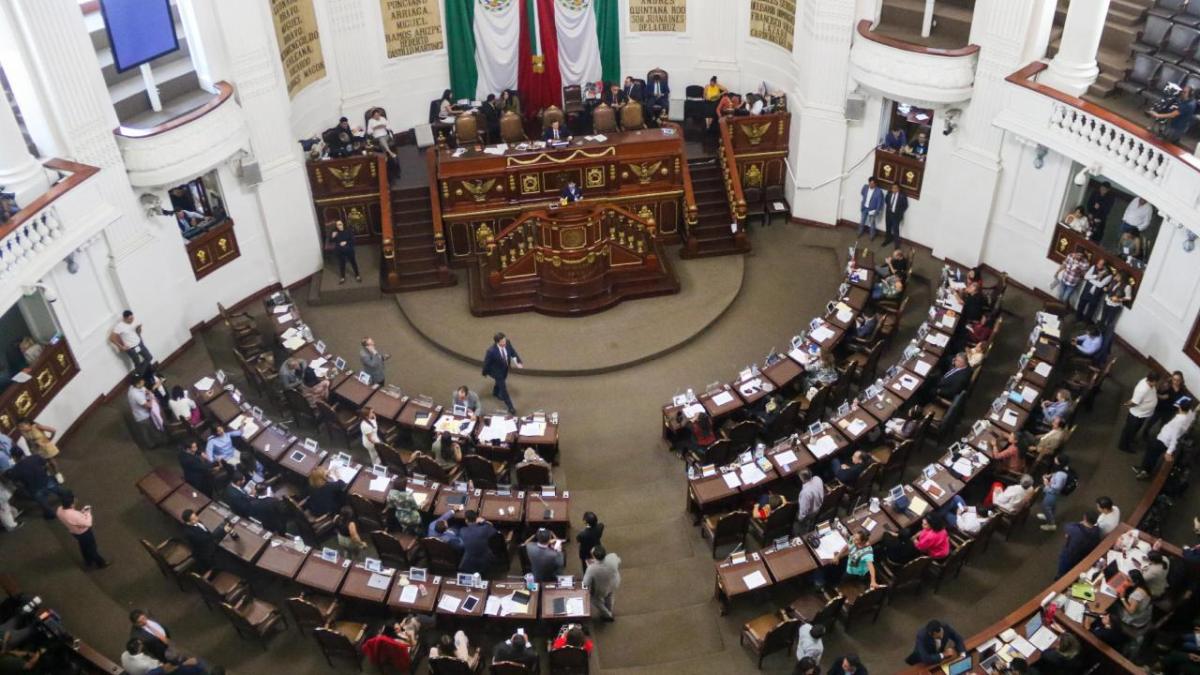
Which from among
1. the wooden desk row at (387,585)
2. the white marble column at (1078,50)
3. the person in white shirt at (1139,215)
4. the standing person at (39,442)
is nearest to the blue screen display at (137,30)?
the standing person at (39,442)

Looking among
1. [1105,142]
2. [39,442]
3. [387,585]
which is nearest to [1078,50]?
[1105,142]

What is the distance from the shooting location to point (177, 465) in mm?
15406

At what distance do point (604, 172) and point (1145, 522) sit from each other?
35.6 feet

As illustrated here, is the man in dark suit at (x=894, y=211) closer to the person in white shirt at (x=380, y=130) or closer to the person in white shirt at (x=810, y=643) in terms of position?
the person in white shirt at (x=380, y=130)

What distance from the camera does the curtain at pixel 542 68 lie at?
21.5 m

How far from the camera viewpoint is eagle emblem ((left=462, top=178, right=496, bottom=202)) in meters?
19.3

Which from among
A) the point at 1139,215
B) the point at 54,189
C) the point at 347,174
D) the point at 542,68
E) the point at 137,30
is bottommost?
the point at 347,174

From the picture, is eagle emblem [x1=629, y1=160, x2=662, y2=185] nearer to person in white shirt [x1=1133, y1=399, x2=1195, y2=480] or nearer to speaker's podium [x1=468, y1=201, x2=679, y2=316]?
speaker's podium [x1=468, y1=201, x2=679, y2=316]

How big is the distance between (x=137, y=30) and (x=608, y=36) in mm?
9860

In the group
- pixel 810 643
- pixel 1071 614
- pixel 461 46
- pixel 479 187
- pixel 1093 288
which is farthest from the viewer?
pixel 461 46

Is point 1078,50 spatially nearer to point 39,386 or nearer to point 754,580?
point 754,580

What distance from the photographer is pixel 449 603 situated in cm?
1264

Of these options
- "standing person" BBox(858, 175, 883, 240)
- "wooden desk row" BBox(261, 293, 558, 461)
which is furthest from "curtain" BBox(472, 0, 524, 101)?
"wooden desk row" BBox(261, 293, 558, 461)

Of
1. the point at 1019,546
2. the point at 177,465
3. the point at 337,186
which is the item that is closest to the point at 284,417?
the point at 177,465
